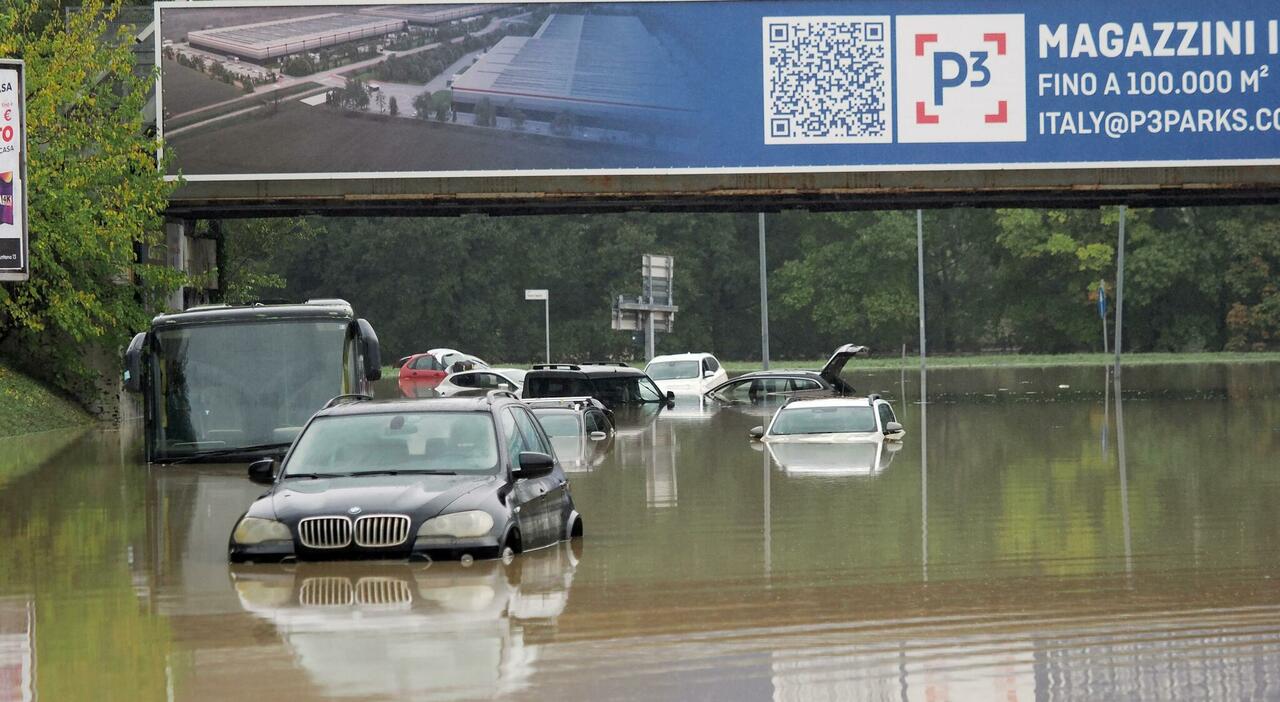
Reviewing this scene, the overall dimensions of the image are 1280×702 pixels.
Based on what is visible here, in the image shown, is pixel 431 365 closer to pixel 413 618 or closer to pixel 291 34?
pixel 291 34

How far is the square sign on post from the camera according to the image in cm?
2152

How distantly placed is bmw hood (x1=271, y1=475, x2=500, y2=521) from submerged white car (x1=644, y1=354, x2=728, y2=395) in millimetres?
38853

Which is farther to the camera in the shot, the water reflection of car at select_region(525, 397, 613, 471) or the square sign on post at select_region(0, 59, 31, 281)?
the water reflection of car at select_region(525, 397, 613, 471)

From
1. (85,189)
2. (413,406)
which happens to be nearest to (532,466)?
(413,406)

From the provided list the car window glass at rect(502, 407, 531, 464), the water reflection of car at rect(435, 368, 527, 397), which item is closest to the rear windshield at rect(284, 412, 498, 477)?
the car window glass at rect(502, 407, 531, 464)

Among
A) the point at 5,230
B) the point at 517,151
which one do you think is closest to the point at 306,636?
the point at 5,230

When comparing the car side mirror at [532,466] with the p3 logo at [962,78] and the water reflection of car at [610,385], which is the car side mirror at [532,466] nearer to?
the p3 logo at [962,78]

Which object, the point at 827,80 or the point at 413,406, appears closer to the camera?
the point at 413,406

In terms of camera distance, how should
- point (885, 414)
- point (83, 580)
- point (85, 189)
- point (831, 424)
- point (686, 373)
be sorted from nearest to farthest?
point (83, 580) → point (831, 424) → point (885, 414) → point (85, 189) → point (686, 373)

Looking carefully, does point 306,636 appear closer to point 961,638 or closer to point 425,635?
point 425,635

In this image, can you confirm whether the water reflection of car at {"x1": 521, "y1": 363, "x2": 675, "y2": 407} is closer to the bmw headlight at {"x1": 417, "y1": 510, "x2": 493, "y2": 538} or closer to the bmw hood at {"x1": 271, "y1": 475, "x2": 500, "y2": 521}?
the bmw hood at {"x1": 271, "y1": 475, "x2": 500, "y2": 521}

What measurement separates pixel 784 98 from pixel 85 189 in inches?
522

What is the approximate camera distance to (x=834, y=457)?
88.5ft

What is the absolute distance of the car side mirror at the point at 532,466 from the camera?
47.2ft
